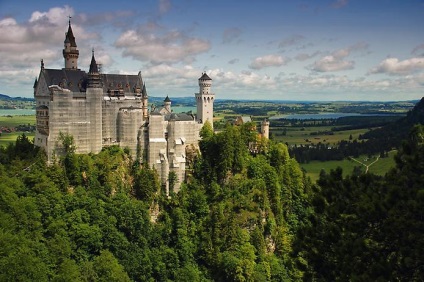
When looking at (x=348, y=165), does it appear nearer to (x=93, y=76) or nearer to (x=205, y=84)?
(x=205, y=84)

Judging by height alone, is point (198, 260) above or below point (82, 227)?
below

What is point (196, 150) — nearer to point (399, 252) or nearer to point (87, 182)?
point (87, 182)

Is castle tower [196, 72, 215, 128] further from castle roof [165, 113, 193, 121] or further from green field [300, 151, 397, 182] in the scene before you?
green field [300, 151, 397, 182]

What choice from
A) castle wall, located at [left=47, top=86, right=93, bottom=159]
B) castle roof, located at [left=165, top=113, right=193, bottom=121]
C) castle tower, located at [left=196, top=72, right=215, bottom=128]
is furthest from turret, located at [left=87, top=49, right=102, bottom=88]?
castle tower, located at [left=196, top=72, right=215, bottom=128]

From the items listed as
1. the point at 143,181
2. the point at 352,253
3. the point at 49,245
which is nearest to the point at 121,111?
the point at 143,181

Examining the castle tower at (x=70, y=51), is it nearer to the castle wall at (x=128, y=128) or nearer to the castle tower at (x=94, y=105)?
the castle tower at (x=94, y=105)

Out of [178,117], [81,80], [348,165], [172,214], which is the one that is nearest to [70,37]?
[81,80]
